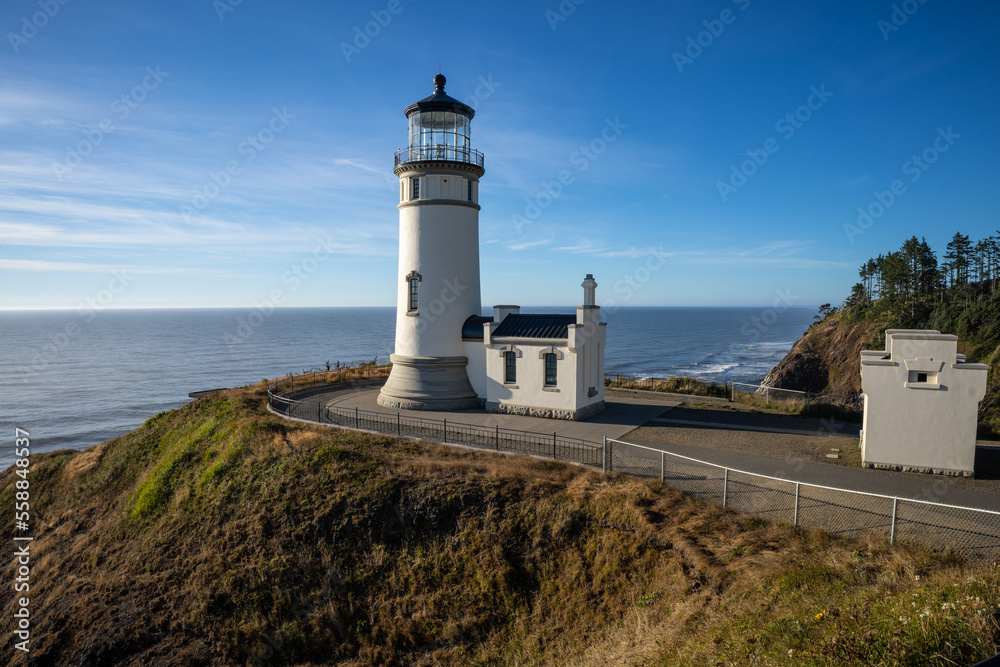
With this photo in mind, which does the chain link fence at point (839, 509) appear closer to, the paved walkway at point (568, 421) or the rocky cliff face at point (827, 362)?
the paved walkway at point (568, 421)

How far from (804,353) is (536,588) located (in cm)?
4675

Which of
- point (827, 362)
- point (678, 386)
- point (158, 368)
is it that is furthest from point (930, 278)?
point (158, 368)

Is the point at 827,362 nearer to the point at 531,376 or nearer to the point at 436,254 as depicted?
the point at 531,376

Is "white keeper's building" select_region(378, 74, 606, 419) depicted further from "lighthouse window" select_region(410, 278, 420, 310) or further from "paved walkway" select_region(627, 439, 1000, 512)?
"paved walkway" select_region(627, 439, 1000, 512)

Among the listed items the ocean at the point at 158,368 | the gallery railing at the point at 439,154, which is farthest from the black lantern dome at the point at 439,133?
the ocean at the point at 158,368

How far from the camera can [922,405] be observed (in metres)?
14.3

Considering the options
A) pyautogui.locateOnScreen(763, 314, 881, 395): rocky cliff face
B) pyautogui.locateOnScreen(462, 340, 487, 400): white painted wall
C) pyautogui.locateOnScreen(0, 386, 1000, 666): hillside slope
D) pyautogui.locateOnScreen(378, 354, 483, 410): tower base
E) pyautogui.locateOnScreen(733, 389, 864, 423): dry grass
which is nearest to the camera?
pyautogui.locateOnScreen(0, 386, 1000, 666): hillside slope

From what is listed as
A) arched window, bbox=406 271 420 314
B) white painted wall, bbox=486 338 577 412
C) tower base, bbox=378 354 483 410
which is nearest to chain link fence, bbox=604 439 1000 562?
white painted wall, bbox=486 338 577 412

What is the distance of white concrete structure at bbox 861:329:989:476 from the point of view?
45.6ft

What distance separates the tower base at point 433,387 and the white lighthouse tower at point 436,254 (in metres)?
0.04

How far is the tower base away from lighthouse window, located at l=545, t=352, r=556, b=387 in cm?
352

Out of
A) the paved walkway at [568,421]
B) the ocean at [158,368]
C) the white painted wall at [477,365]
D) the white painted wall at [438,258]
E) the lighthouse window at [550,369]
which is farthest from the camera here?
the ocean at [158,368]

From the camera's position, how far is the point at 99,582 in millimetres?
15352

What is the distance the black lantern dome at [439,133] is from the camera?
23.1 metres
